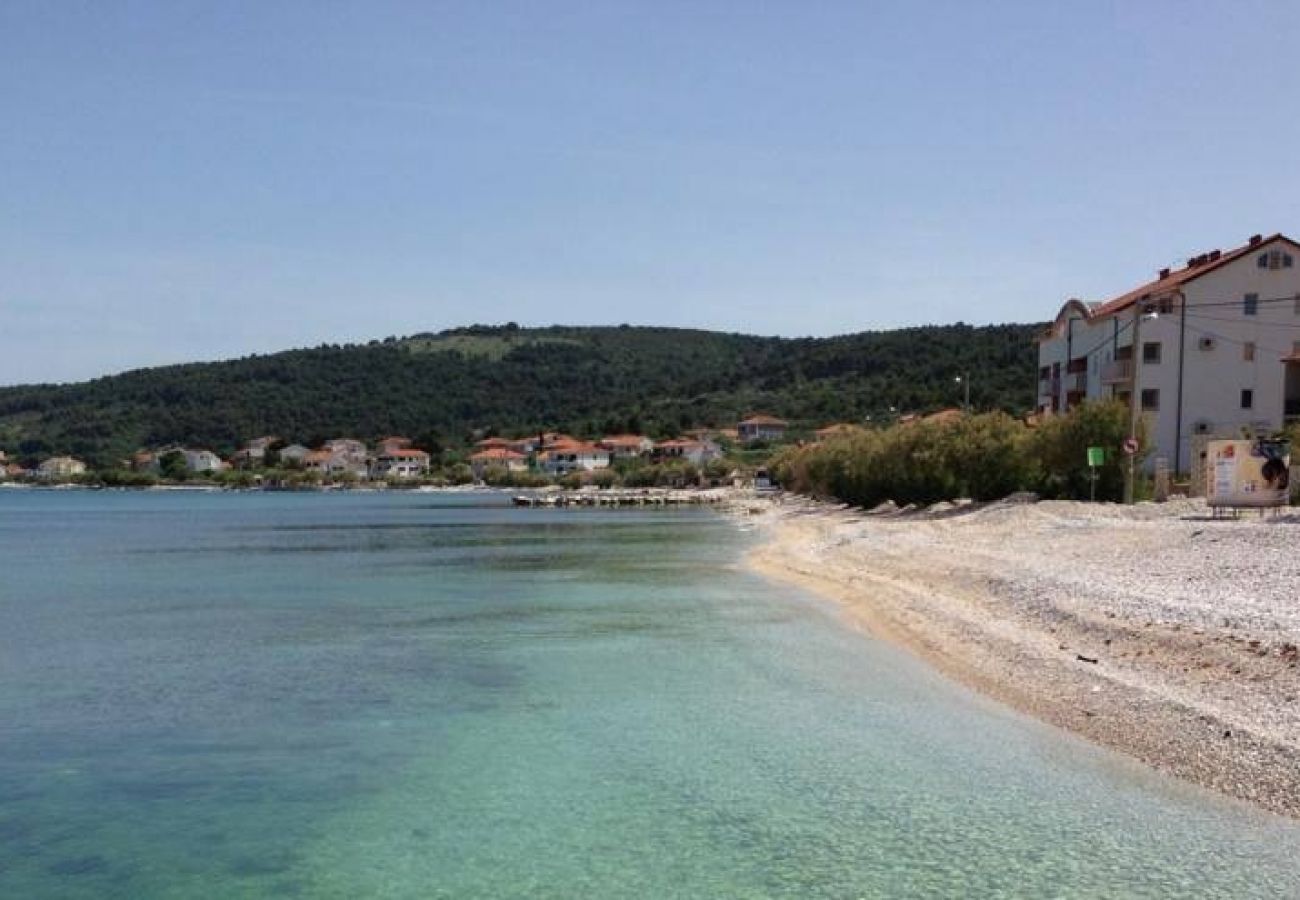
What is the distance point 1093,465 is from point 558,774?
38.2 m

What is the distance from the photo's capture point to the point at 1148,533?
110ft

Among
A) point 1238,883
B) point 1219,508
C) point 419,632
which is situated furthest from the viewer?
point 1219,508

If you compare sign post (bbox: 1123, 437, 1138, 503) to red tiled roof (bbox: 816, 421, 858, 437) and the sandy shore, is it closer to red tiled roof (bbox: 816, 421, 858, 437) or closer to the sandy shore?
the sandy shore

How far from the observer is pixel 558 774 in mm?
15219

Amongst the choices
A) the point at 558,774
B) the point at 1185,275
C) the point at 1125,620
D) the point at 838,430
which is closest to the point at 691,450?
the point at 838,430

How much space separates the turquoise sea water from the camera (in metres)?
11.5

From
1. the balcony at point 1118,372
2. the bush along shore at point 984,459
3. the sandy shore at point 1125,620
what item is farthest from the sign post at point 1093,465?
the balcony at point 1118,372

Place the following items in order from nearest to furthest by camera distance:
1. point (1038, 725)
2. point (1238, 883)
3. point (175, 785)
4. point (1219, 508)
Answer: point (1238, 883) → point (175, 785) → point (1038, 725) → point (1219, 508)

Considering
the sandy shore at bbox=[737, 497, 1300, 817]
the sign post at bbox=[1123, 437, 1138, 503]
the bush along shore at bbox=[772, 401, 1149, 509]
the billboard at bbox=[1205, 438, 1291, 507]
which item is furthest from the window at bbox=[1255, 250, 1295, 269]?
the billboard at bbox=[1205, 438, 1291, 507]

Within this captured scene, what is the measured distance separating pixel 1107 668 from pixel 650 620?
13.4m

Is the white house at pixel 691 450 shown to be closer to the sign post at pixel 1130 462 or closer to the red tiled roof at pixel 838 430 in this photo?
the red tiled roof at pixel 838 430

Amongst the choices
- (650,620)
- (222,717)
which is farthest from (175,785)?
(650,620)

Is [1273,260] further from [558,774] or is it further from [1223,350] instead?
[558,774]

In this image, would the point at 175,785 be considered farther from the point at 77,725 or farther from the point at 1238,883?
the point at 1238,883
